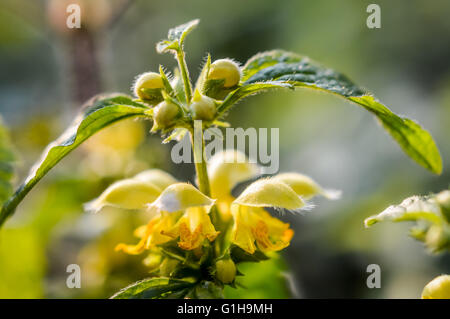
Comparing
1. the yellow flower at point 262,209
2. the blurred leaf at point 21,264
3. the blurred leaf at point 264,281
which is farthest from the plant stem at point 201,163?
the blurred leaf at point 21,264

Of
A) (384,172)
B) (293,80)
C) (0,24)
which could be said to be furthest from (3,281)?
(0,24)

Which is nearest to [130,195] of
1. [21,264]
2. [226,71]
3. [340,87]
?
[226,71]

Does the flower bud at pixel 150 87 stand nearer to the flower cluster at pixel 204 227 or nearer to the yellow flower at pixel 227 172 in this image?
the flower cluster at pixel 204 227

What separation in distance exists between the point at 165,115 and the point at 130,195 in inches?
10.3

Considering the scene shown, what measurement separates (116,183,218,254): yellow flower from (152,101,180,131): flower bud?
12 centimetres

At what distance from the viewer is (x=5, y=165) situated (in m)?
1.34

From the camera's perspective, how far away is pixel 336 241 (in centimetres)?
292

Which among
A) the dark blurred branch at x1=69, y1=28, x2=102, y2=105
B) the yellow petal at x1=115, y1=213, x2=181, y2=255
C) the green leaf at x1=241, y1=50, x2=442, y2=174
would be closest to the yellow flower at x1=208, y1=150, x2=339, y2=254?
the yellow petal at x1=115, y1=213, x2=181, y2=255

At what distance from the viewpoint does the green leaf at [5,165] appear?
129 cm

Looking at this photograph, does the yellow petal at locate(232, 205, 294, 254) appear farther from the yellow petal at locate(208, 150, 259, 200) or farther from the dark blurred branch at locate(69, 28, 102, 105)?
the dark blurred branch at locate(69, 28, 102, 105)

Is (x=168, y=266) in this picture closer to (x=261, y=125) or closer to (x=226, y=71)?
(x=226, y=71)

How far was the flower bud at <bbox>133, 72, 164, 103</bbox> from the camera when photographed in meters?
1.01

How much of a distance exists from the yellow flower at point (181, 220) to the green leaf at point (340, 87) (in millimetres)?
274
